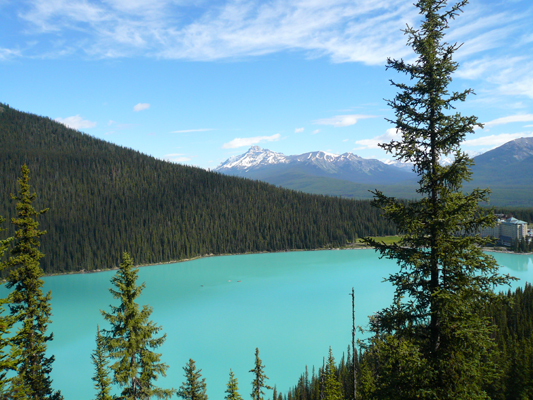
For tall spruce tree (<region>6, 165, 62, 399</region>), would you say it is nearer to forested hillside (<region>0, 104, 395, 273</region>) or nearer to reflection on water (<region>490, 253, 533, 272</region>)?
forested hillside (<region>0, 104, 395, 273</region>)

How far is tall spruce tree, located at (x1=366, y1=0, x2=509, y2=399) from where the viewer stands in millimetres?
6434

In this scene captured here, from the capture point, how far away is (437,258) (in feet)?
22.0

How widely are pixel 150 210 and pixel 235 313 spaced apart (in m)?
78.6

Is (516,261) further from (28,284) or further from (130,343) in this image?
(28,284)

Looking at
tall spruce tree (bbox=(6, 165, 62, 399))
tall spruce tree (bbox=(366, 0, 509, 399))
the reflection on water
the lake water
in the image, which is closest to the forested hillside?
the lake water

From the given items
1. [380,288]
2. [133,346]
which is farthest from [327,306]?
[133,346]

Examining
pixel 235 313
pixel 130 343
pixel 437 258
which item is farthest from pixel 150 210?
pixel 437 258

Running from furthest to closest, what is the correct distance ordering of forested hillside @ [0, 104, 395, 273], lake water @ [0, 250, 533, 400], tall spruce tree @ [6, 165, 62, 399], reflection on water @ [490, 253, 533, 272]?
1. forested hillside @ [0, 104, 395, 273]
2. reflection on water @ [490, 253, 533, 272]
3. lake water @ [0, 250, 533, 400]
4. tall spruce tree @ [6, 165, 62, 399]

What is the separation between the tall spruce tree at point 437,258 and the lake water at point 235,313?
93.5ft

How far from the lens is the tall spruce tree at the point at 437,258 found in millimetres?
6434

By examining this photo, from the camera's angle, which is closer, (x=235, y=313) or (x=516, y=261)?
(x=235, y=313)

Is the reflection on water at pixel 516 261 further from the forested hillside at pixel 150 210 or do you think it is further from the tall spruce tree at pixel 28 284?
the tall spruce tree at pixel 28 284

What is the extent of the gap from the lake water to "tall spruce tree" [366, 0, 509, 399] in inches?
1123

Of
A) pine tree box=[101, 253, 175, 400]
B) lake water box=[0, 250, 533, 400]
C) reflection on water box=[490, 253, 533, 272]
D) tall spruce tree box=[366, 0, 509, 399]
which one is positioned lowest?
reflection on water box=[490, 253, 533, 272]
